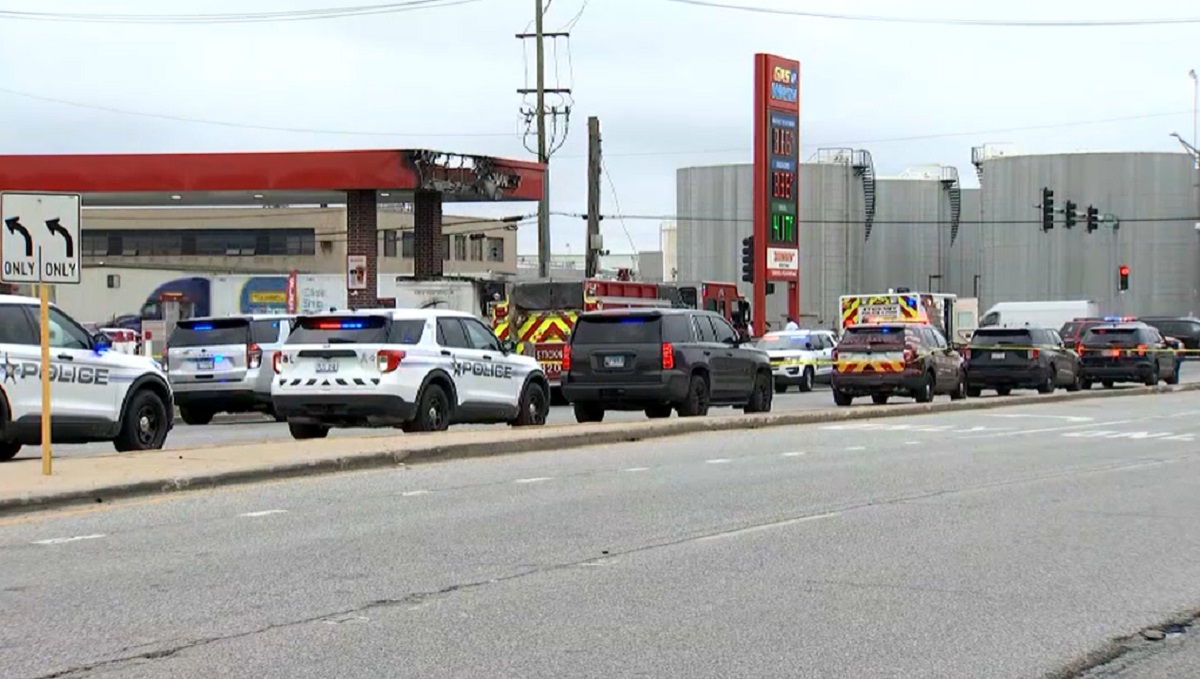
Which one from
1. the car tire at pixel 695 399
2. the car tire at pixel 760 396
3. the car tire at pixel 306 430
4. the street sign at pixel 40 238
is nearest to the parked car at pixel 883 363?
the car tire at pixel 760 396

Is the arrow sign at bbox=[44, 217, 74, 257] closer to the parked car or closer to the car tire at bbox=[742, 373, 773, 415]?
the car tire at bbox=[742, 373, 773, 415]

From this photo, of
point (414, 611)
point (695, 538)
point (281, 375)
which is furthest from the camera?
point (281, 375)

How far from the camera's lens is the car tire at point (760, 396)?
2462cm

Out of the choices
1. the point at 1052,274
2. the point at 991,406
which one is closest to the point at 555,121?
the point at 991,406

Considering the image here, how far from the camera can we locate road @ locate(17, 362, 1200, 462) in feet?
59.1

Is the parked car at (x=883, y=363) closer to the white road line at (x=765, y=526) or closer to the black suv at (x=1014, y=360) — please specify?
the black suv at (x=1014, y=360)

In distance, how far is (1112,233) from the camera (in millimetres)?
65625

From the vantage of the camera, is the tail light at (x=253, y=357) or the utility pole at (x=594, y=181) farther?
the utility pole at (x=594, y=181)

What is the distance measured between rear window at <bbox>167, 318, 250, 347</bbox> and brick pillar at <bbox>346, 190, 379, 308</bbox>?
41.7ft

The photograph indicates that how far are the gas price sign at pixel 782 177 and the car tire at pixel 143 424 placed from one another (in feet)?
106

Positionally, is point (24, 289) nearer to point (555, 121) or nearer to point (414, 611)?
point (555, 121)

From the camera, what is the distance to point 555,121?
48.1 metres

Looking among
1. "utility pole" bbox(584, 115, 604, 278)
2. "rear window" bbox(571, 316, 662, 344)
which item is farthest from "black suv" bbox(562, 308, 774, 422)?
"utility pole" bbox(584, 115, 604, 278)

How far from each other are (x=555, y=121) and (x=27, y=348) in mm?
34178
